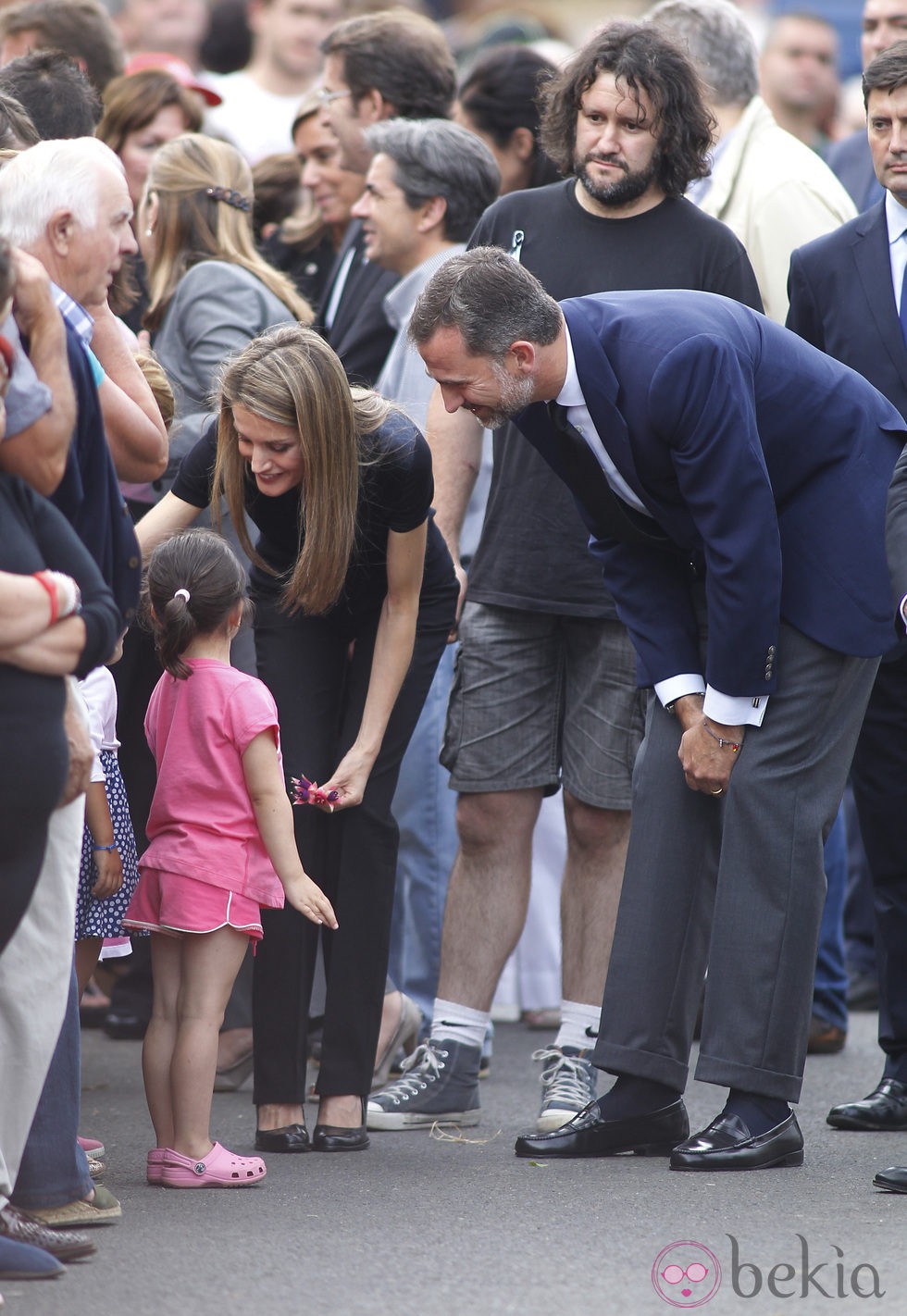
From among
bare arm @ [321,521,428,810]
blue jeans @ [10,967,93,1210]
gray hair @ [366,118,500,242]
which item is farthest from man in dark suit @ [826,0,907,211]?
blue jeans @ [10,967,93,1210]

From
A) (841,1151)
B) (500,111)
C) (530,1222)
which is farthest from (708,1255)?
(500,111)

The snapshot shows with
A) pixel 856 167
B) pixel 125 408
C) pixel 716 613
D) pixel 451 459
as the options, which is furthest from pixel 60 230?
pixel 856 167

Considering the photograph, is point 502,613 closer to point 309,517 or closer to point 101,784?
point 309,517

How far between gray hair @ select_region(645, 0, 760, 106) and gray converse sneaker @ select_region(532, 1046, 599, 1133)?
9.75 ft

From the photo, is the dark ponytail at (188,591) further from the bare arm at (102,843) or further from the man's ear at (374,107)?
the man's ear at (374,107)

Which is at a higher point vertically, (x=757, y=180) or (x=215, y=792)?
(x=757, y=180)

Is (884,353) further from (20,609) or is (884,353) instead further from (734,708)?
(20,609)

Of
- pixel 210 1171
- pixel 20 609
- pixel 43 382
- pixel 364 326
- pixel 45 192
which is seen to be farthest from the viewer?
pixel 364 326

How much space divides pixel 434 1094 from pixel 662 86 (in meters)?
2.52

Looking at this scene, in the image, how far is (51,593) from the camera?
3.07 m

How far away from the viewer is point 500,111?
20.8ft

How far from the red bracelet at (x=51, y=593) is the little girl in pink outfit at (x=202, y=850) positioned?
945mm

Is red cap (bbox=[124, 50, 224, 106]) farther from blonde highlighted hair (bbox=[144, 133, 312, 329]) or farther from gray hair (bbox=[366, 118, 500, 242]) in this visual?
gray hair (bbox=[366, 118, 500, 242])

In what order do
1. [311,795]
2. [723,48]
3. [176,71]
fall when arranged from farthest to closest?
[176,71], [723,48], [311,795]
